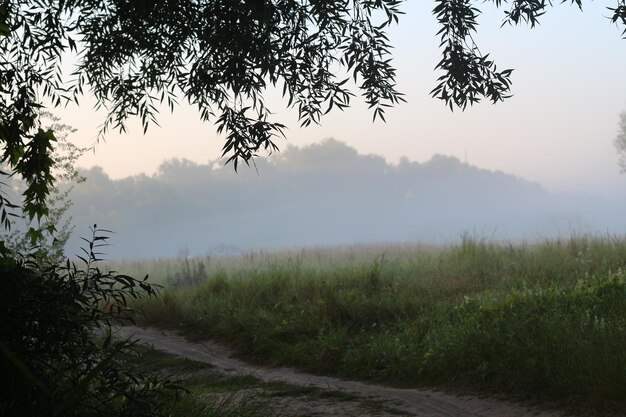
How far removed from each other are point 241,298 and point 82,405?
10152 mm

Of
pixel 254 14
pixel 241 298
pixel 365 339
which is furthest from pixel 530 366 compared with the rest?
pixel 241 298

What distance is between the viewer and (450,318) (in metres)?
10.8

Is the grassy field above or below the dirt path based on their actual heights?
above

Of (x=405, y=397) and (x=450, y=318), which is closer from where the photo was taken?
(x=405, y=397)

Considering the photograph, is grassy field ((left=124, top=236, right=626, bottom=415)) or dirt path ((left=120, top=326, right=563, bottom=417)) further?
grassy field ((left=124, top=236, right=626, bottom=415))

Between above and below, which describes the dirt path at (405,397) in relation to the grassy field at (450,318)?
below

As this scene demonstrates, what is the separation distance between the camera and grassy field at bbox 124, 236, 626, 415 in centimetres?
816

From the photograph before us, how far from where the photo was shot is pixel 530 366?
8.22 meters

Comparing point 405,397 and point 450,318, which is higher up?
point 450,318

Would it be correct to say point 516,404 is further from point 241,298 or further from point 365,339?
point 241,298

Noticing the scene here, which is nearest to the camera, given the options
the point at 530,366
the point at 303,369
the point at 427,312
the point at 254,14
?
the point at 254,14

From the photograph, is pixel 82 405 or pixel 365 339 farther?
pixel 365 339

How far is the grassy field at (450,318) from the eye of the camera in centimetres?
816

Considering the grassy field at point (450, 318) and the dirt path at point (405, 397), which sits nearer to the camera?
the dirt path at point (405, 397)
